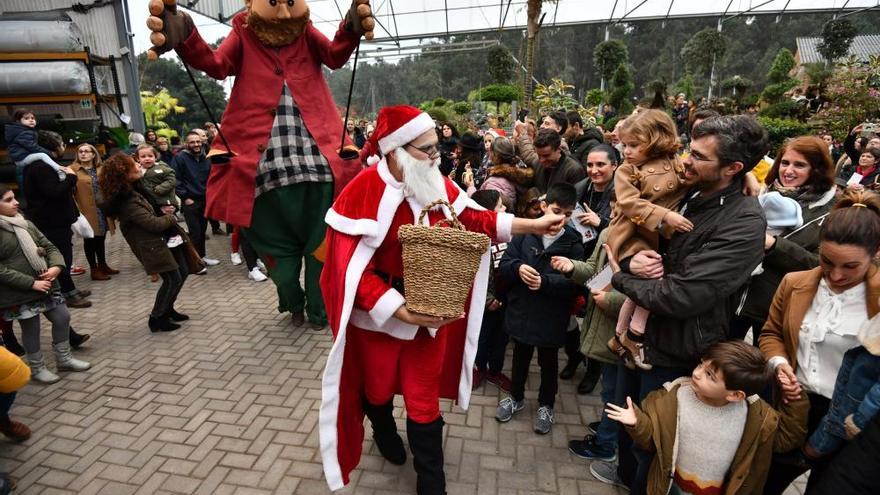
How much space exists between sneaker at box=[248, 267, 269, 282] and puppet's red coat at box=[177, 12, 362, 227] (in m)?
2.42

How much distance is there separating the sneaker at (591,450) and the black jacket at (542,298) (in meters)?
0.63

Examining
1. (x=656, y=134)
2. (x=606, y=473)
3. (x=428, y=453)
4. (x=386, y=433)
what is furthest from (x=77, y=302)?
(x=656, y=134)

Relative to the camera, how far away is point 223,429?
3.16 metres

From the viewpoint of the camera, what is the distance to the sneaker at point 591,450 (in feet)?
9.34

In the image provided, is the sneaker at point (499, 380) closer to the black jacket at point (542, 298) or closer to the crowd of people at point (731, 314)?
the black jacket at point (542, 298)

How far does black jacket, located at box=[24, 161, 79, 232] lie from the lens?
492cm

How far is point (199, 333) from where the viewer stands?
4.62 metres

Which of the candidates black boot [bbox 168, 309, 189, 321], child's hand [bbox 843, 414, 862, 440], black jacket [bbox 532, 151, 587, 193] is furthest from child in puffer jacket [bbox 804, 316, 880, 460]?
black boot [bbox 168, 309, 189, 321]

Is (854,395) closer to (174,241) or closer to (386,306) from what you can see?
(386,306)

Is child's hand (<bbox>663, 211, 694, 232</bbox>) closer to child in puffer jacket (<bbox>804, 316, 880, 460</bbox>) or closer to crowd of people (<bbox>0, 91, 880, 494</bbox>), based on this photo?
crowd of people (<bbox>0, 91, 880, 494</bbox>)

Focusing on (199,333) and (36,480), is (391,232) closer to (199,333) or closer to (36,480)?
(36,480)

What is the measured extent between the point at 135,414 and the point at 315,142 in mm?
2393

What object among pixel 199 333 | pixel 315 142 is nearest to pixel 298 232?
pixel 315 142

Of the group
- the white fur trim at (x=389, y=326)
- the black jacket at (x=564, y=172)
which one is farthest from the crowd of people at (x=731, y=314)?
the black jacket at (x=564, y=172)
